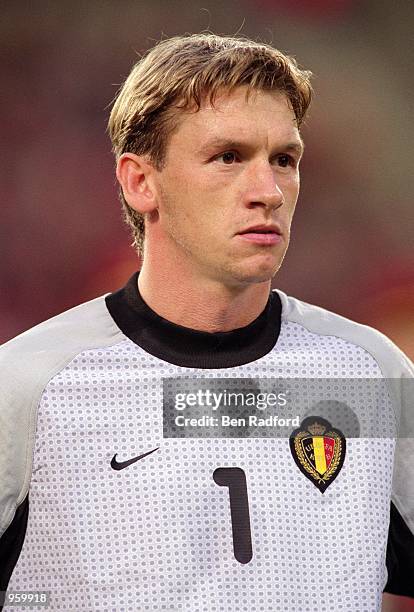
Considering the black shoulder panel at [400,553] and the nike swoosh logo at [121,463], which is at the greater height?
the nike swoosh logo at [121,463]

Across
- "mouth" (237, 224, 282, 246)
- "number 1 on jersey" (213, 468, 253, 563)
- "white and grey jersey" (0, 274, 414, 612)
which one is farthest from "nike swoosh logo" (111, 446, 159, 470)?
"mouth" (237, 224, 282, 246)

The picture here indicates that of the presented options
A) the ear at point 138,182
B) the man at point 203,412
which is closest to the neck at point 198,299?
the man at point 203,412

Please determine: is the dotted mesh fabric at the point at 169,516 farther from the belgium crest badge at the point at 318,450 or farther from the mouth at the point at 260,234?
the mouth at the point at 260,234

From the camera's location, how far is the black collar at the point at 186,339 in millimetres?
2109

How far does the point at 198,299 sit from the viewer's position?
2104 millimetres

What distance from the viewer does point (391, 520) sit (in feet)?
6.92

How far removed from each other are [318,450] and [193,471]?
242mm

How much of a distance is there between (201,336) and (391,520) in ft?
1.59

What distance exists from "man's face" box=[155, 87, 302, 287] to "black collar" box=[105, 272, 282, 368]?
11 centimetres

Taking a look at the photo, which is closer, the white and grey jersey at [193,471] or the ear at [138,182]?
the white and grey jersey at [193,471]

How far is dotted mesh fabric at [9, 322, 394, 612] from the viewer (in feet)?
6.45

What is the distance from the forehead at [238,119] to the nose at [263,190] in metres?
0.06

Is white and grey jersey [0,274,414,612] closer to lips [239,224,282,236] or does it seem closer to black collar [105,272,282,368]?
black collar [105,272,282,368]

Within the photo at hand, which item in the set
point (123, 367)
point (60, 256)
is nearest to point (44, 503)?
point (123, 367)
